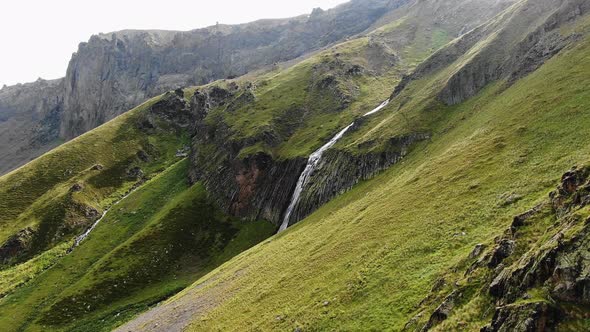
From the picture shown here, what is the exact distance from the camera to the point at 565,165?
38.6m

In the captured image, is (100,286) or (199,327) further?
(100,286)

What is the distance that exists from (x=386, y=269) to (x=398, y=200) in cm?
1691

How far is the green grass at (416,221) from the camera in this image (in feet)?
111

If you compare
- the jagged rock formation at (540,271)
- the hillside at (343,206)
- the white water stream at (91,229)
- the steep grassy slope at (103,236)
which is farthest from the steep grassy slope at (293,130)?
the jagged rock formation at (540,271)

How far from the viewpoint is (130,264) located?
298 ft

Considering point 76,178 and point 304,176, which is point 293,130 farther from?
point 76,178

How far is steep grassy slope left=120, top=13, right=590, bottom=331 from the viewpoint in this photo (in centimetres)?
3356

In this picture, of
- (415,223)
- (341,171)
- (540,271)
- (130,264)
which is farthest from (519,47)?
(130,264)

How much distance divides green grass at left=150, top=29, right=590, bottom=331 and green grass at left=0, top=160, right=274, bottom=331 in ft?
75.6

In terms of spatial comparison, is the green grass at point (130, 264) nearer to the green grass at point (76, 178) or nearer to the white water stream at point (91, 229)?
the white water stream at point (91, 229)

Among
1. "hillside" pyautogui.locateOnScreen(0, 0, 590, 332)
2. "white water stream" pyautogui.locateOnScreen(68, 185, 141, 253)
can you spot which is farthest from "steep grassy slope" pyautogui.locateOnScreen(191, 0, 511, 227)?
"white water stream" pyautogui.locateOnScreen(68, 185, 141, 253)

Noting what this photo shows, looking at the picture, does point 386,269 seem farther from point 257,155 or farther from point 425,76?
point 425,76

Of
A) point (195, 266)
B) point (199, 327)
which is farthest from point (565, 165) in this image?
point (195, 266)

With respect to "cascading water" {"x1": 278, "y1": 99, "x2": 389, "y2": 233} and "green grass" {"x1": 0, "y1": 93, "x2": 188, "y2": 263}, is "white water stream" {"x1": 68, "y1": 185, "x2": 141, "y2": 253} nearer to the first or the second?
"green grass" {"x1": 0, "y1": 93, "x2": 188, "y2": 263}
